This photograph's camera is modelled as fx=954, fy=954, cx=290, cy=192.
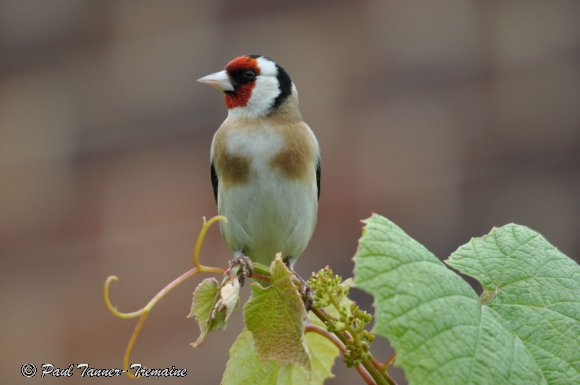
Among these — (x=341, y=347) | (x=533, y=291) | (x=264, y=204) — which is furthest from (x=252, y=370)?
(x=264, y=204)

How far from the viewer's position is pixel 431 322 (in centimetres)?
91

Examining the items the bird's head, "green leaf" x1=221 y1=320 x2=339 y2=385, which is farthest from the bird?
"green leaf" x1=221 y1=320 x2=339 y2=385

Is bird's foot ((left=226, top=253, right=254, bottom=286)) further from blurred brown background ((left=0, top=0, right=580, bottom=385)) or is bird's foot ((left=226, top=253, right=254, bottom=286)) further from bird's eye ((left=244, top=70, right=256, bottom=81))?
blurred brown background ((left=0, top=0, right=580, bottom=385))

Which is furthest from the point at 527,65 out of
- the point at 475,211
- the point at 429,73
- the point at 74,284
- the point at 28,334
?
the point at 28,334

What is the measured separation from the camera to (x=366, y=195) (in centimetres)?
403

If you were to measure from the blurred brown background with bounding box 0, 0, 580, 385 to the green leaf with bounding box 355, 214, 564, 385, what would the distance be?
2.89 metres

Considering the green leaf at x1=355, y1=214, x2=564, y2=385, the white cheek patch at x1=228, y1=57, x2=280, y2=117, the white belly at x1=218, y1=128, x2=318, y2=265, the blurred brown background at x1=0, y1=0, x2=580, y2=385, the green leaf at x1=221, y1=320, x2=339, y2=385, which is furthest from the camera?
the blurred brown background at x1=0, y1=0, x2=580, y2=385

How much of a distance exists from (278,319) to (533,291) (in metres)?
0.27

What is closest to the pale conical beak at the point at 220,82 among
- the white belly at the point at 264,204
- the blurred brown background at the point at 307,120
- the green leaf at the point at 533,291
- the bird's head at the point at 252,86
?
the bird's head at the point at 252,86

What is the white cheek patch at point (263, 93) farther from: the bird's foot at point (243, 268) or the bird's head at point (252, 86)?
the bird's foot at point (243, 268)

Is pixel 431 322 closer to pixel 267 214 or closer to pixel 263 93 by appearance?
pixel 267 214

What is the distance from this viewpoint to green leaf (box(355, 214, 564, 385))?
0.89m

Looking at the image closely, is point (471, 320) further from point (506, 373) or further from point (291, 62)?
point (291, 62)

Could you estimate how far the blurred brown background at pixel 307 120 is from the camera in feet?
13.1
